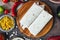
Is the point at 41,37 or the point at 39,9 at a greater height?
the point at 39,9

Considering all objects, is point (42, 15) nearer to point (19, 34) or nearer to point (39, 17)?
point (39, 17)

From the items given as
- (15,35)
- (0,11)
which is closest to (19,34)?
(15,35)

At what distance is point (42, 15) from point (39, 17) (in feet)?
0.05

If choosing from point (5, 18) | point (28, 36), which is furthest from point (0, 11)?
point (28, 36)

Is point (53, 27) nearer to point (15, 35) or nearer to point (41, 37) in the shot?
point (41, 37)

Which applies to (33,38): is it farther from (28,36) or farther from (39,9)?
(39,9)

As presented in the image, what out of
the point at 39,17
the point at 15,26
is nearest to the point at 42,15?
the point at 39,17

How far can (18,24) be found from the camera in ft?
3.55

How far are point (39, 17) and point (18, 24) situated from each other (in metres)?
0.10

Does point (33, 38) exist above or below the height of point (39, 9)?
below

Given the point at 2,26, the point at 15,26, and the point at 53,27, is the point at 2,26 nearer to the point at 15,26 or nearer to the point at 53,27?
the point at 15,26

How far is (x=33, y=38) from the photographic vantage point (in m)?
1.09

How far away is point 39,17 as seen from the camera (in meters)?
1.07

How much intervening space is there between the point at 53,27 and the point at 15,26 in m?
0.16
